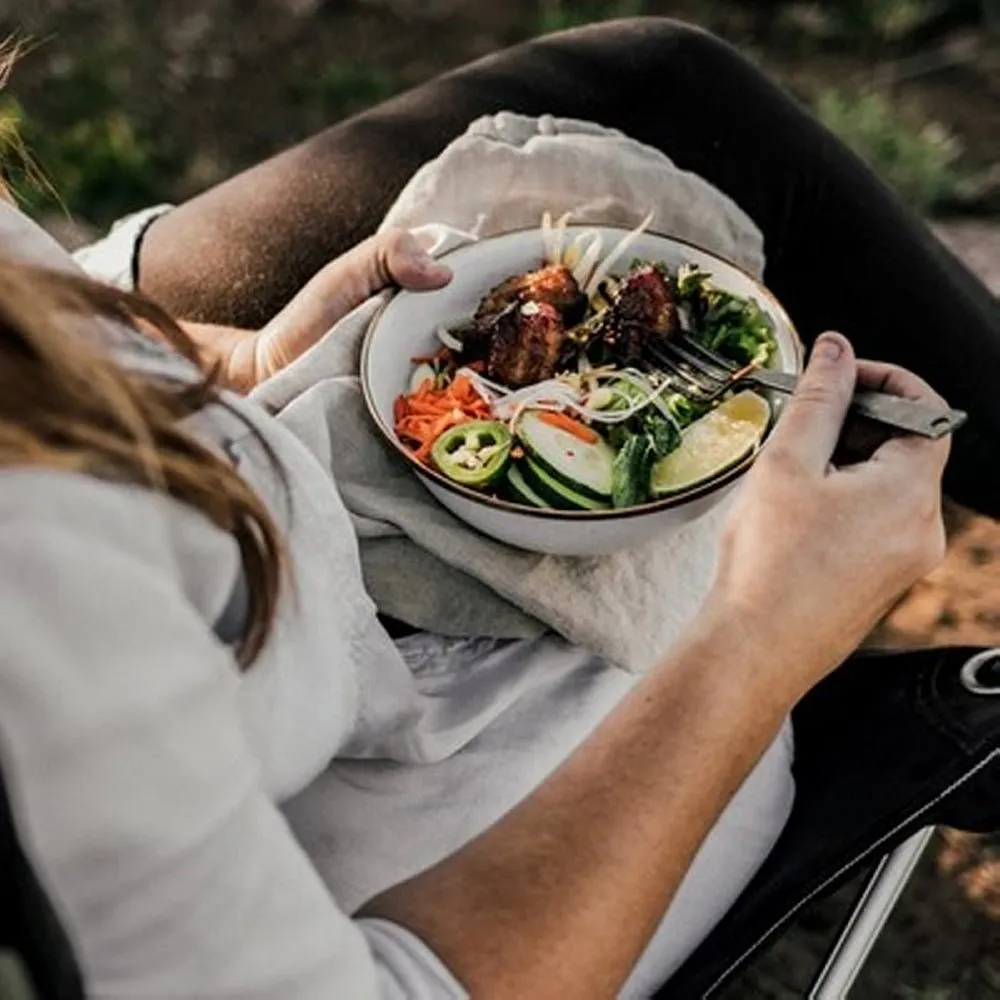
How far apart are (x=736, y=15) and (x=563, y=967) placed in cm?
Answer: 237

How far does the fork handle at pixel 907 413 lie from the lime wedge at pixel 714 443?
0.25 ft

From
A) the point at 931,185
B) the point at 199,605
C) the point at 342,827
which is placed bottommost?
the point at 931,185

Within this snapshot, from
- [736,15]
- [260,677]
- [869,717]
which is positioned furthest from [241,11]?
[260,677]

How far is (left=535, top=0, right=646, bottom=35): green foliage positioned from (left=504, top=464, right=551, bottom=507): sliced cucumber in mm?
1872

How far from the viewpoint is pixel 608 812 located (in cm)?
109

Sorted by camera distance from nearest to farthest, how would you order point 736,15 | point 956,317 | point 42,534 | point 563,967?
point 42,534, point 563,967, point 956,317, point 736,15

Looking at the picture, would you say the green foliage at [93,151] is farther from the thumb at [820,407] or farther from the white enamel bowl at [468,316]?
the thumb at [820,407]

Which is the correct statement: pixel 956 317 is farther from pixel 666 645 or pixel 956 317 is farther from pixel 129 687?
pixel 129 687

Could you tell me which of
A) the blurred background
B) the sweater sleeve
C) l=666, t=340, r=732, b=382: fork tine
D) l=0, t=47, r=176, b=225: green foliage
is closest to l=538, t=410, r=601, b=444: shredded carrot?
l=666, t=340, r=732, b=382: fork tine

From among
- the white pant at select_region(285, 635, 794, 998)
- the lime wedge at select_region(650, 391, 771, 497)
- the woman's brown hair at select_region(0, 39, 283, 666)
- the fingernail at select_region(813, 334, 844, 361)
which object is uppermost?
the woman's brown hair at select_region(0, 39, 283, 666)

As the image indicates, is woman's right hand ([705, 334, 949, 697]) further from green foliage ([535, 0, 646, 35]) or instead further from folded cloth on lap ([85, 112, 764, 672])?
green foliage ([535, 0, 646, 35])

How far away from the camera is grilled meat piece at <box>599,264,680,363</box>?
54.1 inches

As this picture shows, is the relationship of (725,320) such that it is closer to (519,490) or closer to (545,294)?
(545,294)

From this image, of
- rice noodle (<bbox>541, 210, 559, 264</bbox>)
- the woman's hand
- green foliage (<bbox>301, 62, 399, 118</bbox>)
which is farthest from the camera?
green foliage (<bbox>301, 62, 399, 118</bbox>)
